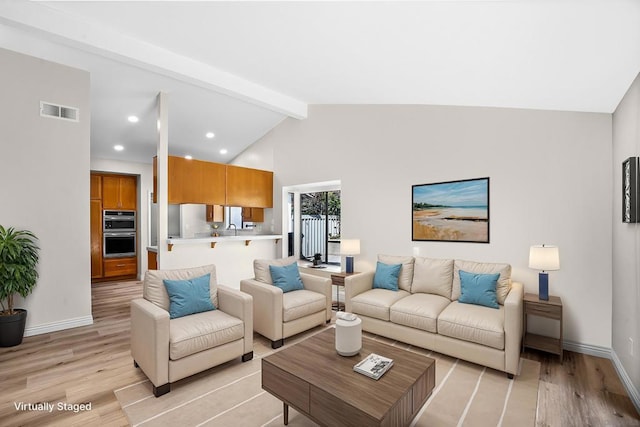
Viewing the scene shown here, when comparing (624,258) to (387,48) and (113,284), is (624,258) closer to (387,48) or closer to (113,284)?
(387,48)

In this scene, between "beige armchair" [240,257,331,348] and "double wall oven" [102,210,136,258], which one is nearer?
"beige armchair" [240,257,331,348]

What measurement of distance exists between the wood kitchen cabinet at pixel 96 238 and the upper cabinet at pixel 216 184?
2182 mm

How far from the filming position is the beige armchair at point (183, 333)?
2328 mm

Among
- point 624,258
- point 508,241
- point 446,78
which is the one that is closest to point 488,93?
point 446,78

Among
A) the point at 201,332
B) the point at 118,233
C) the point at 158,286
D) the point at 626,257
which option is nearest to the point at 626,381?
the point at 626,257

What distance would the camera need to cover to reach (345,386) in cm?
179

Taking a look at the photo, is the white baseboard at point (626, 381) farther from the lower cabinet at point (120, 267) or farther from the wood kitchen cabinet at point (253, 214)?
the lower cabinet at point (120, 267)

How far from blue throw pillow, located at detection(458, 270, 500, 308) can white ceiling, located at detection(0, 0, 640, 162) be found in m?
1.82

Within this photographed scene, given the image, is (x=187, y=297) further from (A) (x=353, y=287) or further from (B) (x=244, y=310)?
(A) (x=353, y=287)

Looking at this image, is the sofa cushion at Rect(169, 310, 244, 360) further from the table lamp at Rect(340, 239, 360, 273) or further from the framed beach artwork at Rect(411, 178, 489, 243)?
the framed beach artwork at Rect(411, 178, 489, 243)

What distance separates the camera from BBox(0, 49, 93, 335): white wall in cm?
347

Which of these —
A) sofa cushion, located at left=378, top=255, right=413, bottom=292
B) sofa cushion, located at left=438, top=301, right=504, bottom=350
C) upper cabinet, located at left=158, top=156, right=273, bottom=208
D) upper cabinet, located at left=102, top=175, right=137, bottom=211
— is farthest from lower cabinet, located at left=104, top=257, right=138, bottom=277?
sofa cushion, located at left=438, top=301, right=504, bottom=350

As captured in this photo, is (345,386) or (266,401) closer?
(345,386)

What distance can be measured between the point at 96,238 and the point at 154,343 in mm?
5577
